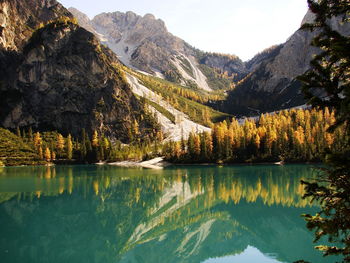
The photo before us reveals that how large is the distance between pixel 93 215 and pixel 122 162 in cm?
12351

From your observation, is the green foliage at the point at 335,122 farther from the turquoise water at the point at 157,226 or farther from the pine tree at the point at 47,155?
the pine tree at the point at 47,155

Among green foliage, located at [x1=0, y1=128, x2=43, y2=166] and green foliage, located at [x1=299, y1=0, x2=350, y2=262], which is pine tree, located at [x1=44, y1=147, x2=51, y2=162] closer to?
green foliage, located at [x1=0, y1=128, x2=43, y2=166]

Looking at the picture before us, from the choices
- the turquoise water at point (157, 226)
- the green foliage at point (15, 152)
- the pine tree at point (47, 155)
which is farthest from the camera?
the pine tree at point (47, 155)

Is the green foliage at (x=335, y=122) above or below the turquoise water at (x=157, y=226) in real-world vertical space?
above

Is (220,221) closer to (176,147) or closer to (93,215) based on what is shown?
(93,215)

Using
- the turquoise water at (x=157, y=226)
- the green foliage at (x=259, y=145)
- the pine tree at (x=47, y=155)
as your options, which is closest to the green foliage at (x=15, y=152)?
the pine tree at (x=47, y=155)

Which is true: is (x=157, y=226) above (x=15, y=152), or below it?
below

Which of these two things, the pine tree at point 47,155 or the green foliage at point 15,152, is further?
the pine tree at point 47,155

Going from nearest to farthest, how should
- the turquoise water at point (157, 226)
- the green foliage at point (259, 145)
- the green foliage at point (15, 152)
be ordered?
the turquoise water at point (157, 226) → the green foliage at point (259, 145) → the green foliage at point (15, 152)

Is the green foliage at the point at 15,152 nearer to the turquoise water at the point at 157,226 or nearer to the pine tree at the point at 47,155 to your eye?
the pine tree at the point at 47,155

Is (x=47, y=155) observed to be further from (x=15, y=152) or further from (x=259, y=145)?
(x=259, y=145)

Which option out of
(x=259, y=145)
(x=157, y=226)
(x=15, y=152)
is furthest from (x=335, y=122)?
(x=15, y=152)

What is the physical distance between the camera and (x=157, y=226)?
34281 millimetres

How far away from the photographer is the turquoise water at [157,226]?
24.9 m
